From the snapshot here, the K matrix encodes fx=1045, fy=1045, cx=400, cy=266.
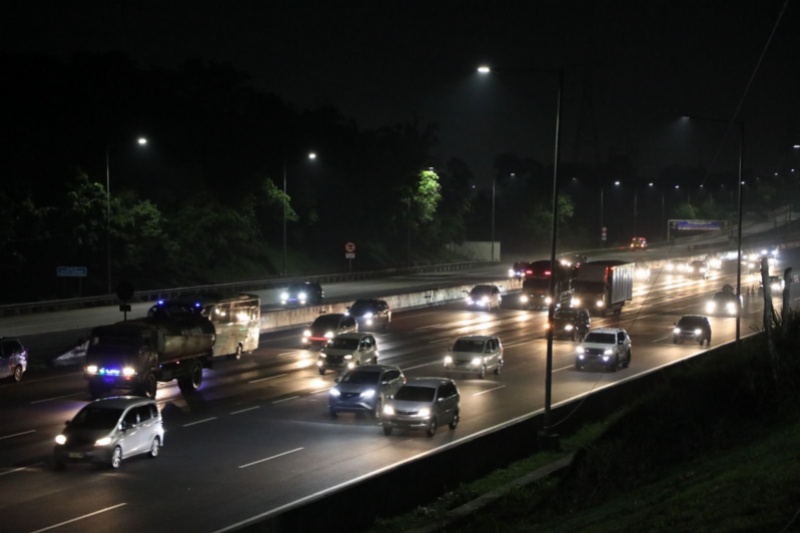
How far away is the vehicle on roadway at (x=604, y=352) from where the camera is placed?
126 feet

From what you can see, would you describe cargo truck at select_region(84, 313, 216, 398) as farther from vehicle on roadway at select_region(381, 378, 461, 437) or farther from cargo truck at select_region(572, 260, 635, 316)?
cargo truck at select_region(572, 260, 635, 316)

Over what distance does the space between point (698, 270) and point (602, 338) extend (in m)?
59.9

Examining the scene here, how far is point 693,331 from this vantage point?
156 ft

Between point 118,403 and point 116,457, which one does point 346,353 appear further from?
point 116,457

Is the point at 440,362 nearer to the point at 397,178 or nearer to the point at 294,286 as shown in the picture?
the point at 294,286

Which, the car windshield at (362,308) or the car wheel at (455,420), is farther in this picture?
the car windshield at (362,308)

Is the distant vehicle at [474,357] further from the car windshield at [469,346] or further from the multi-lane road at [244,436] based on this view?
the multi-lane road at [244,436]

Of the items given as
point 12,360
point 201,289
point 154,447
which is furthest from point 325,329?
point 201,289

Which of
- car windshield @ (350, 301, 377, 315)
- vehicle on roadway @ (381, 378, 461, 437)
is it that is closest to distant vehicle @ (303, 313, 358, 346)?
car windshield @ (350, 301, 377, 315)

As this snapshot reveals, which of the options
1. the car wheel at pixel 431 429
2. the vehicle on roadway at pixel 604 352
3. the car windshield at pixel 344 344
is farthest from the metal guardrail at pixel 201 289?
the car wheel at pixel 431 429

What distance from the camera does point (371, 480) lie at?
16359 millimetres

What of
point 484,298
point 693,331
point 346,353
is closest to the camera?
point 346,353

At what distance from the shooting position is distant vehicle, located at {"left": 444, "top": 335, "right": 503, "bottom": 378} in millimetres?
37094

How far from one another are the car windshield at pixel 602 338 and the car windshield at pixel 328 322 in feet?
38.3
